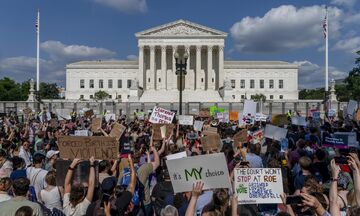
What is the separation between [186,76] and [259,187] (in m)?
90.9

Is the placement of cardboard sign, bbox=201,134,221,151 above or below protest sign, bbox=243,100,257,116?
below

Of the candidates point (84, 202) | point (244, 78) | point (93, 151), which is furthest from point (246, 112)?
point (244, 78)

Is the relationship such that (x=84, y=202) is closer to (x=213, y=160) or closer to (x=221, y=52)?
(x=213, y=160)

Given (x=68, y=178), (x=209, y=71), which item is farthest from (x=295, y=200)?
(x=209, y=71)

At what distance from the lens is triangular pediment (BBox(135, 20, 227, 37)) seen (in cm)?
9038

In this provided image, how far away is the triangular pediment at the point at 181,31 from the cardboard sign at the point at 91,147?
84878mm

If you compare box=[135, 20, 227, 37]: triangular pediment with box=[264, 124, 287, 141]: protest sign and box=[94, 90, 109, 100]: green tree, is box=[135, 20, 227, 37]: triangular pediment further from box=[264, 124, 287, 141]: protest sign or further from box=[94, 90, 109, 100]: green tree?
box=[264, 124, 287, 141]: protest sign

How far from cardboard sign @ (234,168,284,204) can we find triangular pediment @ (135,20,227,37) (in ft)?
283

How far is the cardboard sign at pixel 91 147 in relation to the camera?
6844 mm

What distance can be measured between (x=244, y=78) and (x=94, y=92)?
34954 millimetres

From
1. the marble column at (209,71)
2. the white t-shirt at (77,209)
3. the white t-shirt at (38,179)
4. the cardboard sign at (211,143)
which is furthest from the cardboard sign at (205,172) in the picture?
the marble column at (209,71)

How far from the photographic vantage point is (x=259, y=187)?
552cm

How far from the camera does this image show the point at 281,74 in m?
106

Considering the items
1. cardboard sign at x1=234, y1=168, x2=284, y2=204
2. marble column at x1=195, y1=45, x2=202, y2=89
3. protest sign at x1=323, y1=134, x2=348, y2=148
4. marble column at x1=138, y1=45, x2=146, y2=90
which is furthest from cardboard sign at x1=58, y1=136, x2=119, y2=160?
marble column at x1=195, y1=45, x2=202, y2=89
